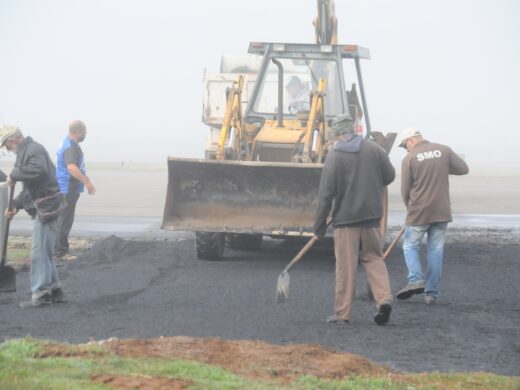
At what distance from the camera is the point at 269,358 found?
6.93 meters

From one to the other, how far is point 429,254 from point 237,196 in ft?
10.8

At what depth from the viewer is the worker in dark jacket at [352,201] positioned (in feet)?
29.1

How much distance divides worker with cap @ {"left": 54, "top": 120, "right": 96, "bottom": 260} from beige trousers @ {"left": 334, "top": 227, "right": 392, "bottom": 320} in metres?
4.61

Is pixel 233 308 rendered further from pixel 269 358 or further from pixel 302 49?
pixel 302 49

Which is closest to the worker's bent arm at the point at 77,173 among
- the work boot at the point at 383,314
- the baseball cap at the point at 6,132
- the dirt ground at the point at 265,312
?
the dirt ground at the point at 265,312

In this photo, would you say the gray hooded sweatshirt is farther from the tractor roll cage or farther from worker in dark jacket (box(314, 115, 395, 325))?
the tractor roll cage

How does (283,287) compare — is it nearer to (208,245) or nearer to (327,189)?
(327,189)

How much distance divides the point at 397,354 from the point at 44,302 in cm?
364

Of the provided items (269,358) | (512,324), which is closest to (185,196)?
(512,324)

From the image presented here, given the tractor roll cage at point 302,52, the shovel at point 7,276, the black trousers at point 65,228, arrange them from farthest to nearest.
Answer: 1. the tractor roll cage at point 302,52
2. the black trousers at point 65,228
3. the shovel at point 7,276

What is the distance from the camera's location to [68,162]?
42.2ft

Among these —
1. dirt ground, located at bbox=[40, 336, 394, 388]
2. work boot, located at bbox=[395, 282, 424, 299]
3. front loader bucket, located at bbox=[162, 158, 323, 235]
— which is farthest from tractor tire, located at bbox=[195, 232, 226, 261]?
dirt ground, located at bbox=[40, 336, 394, 388]

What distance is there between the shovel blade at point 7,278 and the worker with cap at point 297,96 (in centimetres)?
557

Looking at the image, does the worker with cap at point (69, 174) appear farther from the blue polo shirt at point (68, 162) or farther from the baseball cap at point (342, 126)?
the baseball cap at point (342, 126)
